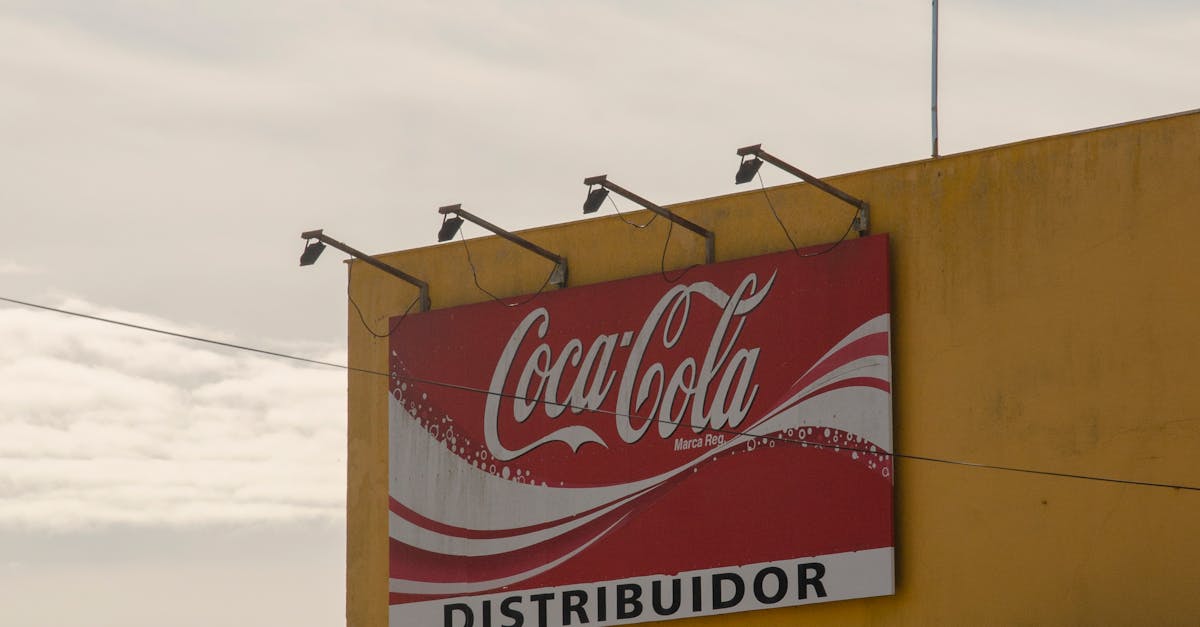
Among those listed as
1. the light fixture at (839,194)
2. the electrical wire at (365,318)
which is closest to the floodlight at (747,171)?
the light fixture at (839,194)

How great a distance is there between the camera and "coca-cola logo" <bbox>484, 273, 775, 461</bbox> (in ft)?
83.7

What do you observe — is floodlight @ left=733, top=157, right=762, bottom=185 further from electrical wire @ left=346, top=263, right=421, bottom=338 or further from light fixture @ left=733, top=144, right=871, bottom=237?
electrical wire @ left=346, top=263, right=421, bottom=338

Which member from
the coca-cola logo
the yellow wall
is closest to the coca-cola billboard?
the coca-cola logo

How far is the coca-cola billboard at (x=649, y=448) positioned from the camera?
2434 cm

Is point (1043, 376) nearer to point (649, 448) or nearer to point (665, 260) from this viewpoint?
point (649, 448)

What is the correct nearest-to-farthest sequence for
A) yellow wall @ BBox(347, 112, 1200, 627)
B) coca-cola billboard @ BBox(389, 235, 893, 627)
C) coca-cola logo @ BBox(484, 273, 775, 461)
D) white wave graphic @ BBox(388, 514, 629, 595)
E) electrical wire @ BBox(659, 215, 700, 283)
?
yellow wall @ BBox(347, 112, 1200, 627), coca-cola billboard @ BBox(389, 235, 893, 627), coca-cola logo @ BBox(484, 273, 775, 461), electrical wire @ BBox(659, 215, 700, 283), white wave graphic @ BBox(388, 514, 629, 595)

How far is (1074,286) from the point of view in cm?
2298

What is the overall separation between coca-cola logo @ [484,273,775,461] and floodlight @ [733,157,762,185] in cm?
175

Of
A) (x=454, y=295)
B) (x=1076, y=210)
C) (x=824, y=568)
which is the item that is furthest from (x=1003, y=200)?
(x=454, y=295)

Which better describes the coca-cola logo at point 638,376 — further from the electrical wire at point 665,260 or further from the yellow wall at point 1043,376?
the yellow wall at point 1043,376

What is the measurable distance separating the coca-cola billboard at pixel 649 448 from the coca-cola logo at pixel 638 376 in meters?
0.02

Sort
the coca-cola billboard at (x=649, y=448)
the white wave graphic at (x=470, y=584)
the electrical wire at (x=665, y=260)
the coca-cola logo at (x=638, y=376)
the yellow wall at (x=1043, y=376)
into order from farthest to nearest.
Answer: the white wave graphic at (x=470, y=584)
the electrical wire at (x=665, y=260)
the coca-cola logo at (x=638, y=376)
the coca-cola billboard at (x=649, y=448)
the yellow wall at (x=1043, y=376)

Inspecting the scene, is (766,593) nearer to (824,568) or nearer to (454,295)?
(824,568)

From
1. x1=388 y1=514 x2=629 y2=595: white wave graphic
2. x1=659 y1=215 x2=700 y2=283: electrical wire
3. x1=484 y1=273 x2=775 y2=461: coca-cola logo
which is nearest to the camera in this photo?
x1=484 y1=273 x2=775 y2=461: coca-cola logo
